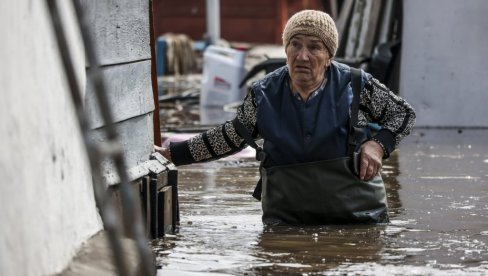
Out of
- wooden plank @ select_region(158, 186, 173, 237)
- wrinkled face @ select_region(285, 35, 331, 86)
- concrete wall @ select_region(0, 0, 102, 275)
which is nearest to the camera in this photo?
concrete wall @ select_region(0, 0, 102, 275)

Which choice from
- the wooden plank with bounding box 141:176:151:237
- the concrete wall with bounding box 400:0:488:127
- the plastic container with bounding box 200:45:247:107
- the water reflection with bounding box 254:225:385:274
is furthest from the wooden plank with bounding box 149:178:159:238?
the plastic container with bounding box 200:45:247:107

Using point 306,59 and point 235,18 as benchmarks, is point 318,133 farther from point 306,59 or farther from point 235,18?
point 235,18

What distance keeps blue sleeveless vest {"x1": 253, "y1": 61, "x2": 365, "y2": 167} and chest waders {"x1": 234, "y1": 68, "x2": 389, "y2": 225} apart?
40mm

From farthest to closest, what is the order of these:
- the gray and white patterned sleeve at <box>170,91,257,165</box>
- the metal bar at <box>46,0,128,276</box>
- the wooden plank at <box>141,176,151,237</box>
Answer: the gray and white patterned sleeve at <box>170,91,257,165</box>
the wooden plank at <box>141,176,151,237</box>
the metal bar at <box>46,0,128,276</box>

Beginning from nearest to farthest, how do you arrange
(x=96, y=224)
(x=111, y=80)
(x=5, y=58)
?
(x=5, y=58) → (x=96, y=224) → (x=111, y=80)

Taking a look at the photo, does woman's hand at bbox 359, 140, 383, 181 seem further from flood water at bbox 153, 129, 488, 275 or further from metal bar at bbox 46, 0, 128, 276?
metal bar at bbox 46, 0, 128, 276

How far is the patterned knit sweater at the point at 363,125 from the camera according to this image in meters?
5.99

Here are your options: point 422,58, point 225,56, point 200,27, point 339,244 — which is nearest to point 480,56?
point 422,58

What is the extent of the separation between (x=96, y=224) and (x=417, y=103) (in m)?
8.10

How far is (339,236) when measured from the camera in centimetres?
571

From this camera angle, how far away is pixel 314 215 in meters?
5.98

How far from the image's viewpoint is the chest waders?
5.88m

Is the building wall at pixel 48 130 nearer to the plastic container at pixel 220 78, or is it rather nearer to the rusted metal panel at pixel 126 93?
the rusted metal panel at pixel 126 93

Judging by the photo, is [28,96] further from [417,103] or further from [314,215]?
[417,103]
